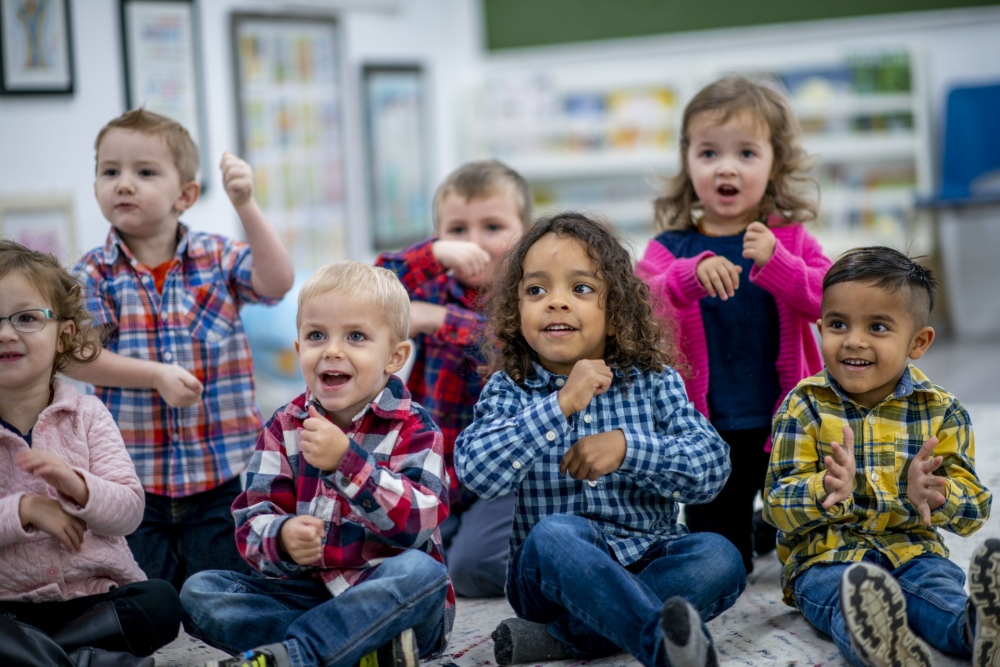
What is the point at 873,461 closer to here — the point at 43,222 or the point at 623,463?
the point at 623,463

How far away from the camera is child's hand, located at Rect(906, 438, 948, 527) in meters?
1.55

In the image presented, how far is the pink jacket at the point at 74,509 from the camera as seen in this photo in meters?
1.57

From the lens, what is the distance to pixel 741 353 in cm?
208

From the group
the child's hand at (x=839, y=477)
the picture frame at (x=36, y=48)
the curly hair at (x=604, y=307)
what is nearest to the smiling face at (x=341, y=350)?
the curly hair at (x=604, y=307)

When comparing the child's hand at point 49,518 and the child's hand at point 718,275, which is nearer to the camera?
the child's hand at point 49,518

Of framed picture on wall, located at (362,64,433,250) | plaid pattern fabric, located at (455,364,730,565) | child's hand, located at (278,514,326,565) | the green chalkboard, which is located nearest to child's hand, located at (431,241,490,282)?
plaid pattern fabric, located at (455,364,730,565)

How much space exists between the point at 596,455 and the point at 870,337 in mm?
476

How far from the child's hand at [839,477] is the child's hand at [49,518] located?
1.13 meters

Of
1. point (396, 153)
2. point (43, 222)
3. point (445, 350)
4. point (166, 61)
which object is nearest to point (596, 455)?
point (445, 350)

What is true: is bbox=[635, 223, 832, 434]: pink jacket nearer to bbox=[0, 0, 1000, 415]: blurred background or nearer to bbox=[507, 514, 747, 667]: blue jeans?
bbox=[507, 514, 747, 667]: blue jeans

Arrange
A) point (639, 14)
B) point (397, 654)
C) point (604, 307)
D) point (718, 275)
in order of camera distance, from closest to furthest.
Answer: point (397, 654)
point (604, 307)
point (718, 275)
point (639, 14)

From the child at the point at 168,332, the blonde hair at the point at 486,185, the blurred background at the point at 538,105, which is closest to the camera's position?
the child at the point at 168,332

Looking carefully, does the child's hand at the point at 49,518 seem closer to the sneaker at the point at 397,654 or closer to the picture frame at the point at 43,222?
the sneaker at the point at 397,654

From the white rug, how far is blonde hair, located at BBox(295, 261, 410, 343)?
532mm
